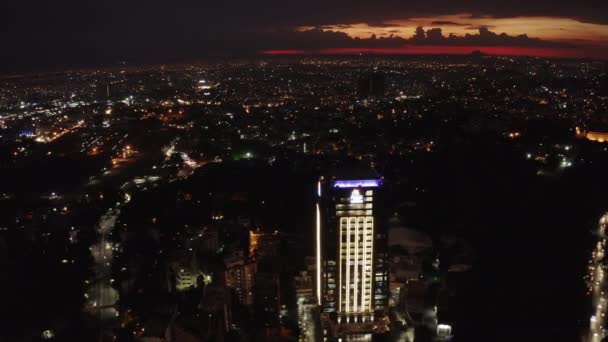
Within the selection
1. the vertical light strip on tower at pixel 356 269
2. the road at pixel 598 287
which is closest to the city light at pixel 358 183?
the vertical light strip on tower at pixel 356 269

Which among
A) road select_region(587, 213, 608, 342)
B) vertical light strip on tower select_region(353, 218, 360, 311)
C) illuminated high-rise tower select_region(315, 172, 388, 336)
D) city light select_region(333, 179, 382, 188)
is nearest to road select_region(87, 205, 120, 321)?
illuminated high-rise tower select_region(315, 172, 388, 336)

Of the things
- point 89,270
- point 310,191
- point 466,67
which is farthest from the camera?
point 466,67

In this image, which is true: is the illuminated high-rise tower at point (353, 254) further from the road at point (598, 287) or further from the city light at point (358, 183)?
the road at point (598, 287)

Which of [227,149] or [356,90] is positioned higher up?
[356,90]

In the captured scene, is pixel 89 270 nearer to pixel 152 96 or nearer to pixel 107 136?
pixel 107 136

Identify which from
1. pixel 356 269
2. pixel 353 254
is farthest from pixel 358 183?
pixel 356 269

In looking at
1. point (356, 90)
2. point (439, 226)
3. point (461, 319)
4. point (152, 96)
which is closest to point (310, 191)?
point (439, 226)
